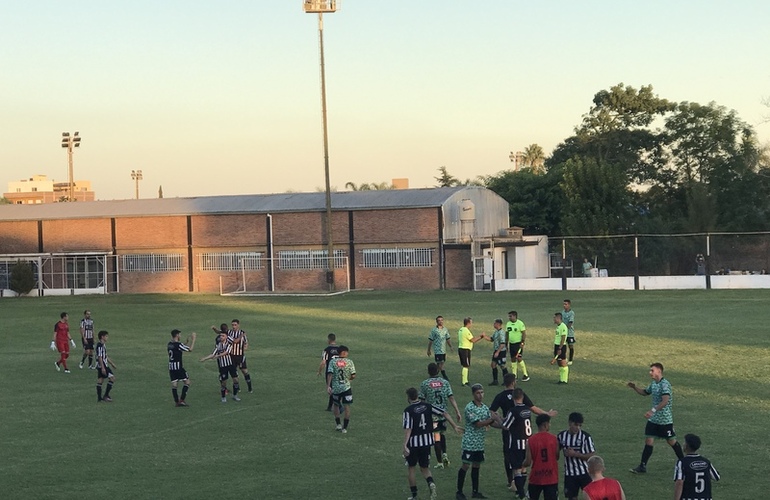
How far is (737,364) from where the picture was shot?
30.2 meters

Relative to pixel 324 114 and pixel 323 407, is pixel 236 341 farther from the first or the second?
pixel 324 114

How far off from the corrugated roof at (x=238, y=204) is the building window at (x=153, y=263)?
3123 millimetres

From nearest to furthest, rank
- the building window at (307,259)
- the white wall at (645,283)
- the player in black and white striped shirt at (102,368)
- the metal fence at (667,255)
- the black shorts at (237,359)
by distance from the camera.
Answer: the black shorts at (237,359)
the player in black and white striped shirt at (102,368)
the white wall at (645,283)
the metal fence at (667,255)
the building window at (307,259)

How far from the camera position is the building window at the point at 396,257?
67.6m

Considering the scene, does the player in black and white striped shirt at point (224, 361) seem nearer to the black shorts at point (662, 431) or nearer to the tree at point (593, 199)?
the black shorts at point (662, 431)

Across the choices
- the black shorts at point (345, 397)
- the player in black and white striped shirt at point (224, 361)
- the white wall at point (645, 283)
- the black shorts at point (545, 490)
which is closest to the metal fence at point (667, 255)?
the white wall at point (645, 283)

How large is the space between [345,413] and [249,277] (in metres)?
50.2

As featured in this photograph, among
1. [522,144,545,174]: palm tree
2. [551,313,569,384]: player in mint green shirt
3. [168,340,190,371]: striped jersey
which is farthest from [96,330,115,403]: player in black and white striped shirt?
[522,144,545,174]: palm tree

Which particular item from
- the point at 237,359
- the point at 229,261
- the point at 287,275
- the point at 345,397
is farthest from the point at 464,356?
the point at 229,261

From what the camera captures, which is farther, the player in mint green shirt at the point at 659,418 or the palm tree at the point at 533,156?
the palm tree at the point at 533,156

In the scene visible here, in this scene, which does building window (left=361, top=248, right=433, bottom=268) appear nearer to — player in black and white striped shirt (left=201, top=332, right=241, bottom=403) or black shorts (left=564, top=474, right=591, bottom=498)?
player in black and white striped shirt (left=201, top=332, right=241, bottom=403)

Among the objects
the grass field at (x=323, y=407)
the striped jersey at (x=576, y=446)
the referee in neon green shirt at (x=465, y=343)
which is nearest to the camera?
the striped jersey at (x=576, y=446)

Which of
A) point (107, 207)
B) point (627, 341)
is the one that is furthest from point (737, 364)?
point (107, 207)

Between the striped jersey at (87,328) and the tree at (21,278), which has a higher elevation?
the tree at (21,278)
